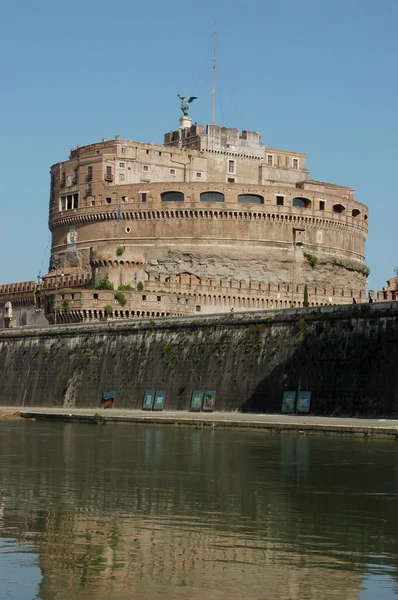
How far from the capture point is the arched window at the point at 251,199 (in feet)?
296

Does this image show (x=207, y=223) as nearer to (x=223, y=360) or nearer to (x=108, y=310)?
(x=108, y=310)

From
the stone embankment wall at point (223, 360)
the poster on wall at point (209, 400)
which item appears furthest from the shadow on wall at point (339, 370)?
the poster on wall at point (209, 400)

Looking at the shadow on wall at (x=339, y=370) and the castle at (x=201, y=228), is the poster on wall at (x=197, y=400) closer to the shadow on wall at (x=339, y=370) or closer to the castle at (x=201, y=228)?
the shadow on wall at (x=339, y=370)

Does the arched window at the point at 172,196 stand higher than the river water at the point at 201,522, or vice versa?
the arched window at the point at 172,196

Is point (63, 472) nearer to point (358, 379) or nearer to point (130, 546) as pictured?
point (130, 546)

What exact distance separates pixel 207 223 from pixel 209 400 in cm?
3733

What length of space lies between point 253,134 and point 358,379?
57887mm

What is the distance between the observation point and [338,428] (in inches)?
1486

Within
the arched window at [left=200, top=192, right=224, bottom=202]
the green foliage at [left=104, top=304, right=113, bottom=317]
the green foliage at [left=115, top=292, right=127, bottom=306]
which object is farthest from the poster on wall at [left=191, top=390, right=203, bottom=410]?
the arched window at [left=200, top=192, right=224, bottom=202]

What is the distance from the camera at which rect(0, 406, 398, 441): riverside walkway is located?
3744 cm

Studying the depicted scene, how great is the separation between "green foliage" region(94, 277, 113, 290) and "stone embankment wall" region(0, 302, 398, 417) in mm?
9229

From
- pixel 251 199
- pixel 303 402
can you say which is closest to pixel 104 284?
pixel 251 199

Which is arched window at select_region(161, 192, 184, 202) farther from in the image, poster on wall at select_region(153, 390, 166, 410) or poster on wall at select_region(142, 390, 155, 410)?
poster on wall at select_region(153, 390, 166, 410)

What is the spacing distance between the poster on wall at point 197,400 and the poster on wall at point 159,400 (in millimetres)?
2270
